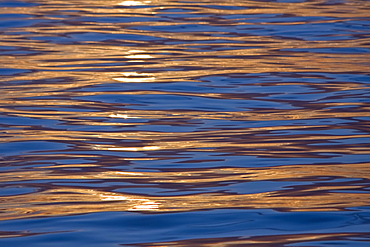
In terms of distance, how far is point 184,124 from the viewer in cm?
395

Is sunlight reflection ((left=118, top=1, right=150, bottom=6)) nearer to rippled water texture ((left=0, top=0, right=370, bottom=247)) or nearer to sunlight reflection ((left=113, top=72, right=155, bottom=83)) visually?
rippled water texture ((left=0, top=0, right=370, bottom=247))

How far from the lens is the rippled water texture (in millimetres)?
2461

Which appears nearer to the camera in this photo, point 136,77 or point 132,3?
point 136,77

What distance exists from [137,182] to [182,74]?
7.39 feet

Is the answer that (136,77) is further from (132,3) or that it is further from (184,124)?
(132,3)

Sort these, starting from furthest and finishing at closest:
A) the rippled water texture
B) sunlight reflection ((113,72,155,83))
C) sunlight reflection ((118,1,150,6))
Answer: sunlight reflection ((118,1,150,6))
sunlight reflection ((113,72,155,83))
the rippled water texture

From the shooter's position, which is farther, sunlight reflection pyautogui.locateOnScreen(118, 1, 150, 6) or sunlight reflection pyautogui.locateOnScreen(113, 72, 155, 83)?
sunlight reflection pyautogui.locateOnScreen(118, 1, 150, 6)

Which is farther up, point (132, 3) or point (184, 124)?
point (132, 3)

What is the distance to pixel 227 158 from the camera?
3.27 meters

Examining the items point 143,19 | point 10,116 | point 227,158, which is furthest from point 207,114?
point 143,19

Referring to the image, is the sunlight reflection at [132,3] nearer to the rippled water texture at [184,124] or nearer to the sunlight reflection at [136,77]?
the rippled water texture at [184,124]

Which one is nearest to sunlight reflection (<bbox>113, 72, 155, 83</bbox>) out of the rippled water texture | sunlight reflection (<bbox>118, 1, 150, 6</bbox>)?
the rippled water texture

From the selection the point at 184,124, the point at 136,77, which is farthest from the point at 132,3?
the point at 184,124

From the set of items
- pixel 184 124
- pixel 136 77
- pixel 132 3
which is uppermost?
pixel 132 3
